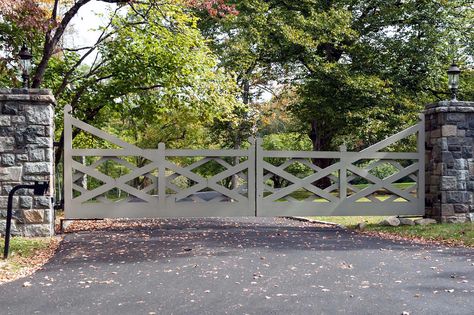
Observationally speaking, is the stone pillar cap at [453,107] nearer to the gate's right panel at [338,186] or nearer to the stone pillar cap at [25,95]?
the gate's right panel at [338,186]

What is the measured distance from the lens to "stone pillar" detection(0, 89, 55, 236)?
7.89 meters

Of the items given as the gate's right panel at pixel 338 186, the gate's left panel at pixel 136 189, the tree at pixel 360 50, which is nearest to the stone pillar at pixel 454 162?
the gate's right panel at pixel 338 186

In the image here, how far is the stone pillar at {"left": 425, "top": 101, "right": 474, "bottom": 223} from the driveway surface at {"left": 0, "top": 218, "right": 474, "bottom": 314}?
7.76ft

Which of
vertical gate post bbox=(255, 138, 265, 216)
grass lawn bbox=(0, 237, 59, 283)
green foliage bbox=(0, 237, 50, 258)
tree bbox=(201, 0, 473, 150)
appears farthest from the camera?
tree bbox=(201, 0, 473, 150)

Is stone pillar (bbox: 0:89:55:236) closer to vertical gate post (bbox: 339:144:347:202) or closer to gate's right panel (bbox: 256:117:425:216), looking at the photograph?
gate's right panel (bbox: 256:117:425:216)

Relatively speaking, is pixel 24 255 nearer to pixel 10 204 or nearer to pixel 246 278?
pixel 10 204

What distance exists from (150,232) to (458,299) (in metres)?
5.72

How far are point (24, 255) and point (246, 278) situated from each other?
10.3 feet

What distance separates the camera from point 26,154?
7.95m

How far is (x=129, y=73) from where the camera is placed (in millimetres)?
12188

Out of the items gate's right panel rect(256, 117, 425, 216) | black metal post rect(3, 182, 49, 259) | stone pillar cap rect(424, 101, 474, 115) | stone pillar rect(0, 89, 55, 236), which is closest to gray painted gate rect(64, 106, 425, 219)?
gate's right panel rect(256, 117, 425, 216)

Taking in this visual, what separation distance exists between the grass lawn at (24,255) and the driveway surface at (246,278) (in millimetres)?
201

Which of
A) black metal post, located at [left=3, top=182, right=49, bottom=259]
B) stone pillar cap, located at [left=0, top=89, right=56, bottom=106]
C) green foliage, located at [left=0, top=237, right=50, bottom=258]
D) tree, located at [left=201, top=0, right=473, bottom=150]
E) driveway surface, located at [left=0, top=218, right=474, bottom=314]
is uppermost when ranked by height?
tree, located at [left=201, top=0, right=473, bottom=150]

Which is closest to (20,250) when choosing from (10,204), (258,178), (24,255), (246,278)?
(24,255)
